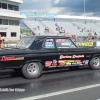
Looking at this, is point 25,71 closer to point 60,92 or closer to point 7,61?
point 7,61

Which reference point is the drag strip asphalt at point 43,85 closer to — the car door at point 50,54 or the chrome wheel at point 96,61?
the car door at point 50,54

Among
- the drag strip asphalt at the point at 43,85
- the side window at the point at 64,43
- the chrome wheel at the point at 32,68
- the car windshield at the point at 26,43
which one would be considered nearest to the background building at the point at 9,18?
the car windshield at the point at 26,43

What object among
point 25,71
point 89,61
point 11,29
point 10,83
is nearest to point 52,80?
point 25,71

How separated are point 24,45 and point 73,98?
2.88m

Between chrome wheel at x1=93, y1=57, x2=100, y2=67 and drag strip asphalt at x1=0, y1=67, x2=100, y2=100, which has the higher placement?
chrome wheel at x1=93, y1=57, x2=100, y2=67

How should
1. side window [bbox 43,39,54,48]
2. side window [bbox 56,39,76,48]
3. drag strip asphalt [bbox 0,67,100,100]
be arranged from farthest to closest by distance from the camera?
side window [bbox 56,39,76,48] < side window [bbox 43,39,54,48] < drag strip asphalt [bbox 0,67,100,100]

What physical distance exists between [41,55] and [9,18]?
3087cm

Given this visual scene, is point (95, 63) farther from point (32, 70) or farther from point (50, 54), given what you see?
point (32, 70)

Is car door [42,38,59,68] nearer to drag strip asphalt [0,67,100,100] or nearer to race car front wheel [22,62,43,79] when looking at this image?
race car front wheel [22,62,43,79]

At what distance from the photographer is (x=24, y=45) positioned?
5.68m

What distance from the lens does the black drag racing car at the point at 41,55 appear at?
5.09m

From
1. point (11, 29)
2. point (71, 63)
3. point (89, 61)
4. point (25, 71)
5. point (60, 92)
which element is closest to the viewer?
point (60, 92)

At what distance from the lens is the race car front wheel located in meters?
5.27

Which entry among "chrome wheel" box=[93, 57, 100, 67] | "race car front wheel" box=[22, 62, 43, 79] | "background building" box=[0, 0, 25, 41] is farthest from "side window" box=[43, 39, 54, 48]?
"background building" box=[0, 0, 25, 41]
